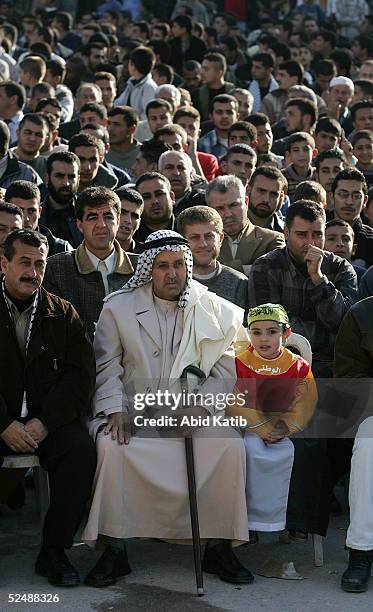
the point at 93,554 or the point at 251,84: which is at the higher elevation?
the point at 251,84

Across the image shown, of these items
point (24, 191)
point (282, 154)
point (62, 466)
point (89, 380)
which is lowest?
point (62, 466)

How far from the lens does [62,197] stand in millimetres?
8891

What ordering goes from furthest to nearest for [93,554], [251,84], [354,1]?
[354,1], [251,84], [93,554]

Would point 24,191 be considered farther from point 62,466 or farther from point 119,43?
point 119,43

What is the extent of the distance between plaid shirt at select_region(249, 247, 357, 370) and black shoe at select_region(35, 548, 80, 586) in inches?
76.4

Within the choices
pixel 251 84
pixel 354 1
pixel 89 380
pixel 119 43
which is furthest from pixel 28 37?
pixel 89 380

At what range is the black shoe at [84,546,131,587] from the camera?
580 cm

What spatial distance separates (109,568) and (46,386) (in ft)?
3.08

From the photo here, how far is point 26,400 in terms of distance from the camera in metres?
6.21

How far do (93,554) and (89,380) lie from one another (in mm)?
843

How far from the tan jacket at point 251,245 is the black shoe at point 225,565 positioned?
2475mm

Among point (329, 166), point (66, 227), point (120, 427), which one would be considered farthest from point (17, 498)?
point (329, 166)

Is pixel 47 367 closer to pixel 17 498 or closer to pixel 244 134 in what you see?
pixel 17 498

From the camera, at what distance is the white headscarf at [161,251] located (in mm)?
6320
